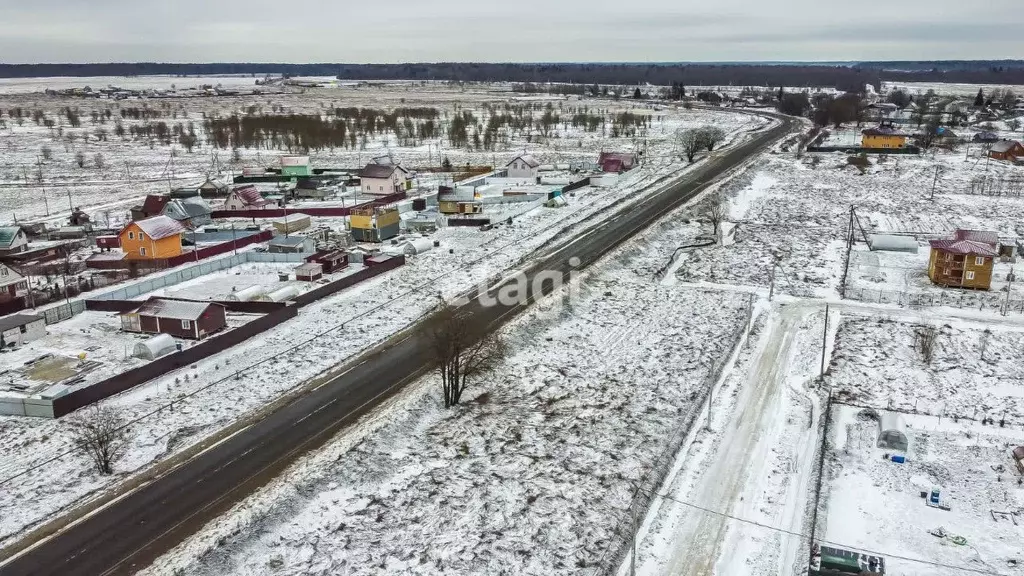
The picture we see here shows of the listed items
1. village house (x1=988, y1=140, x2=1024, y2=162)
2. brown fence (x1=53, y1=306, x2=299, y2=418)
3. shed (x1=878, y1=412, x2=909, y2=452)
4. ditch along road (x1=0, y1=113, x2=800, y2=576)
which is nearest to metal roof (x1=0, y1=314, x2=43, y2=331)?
brown fence (x1=53, y1=306, x2=299, y2=418)

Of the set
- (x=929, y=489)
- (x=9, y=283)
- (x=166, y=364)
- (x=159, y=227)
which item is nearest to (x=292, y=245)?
(x=159, y=227)

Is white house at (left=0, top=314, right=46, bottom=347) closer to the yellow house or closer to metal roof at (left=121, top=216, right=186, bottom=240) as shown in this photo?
metal roof at (left=121, top=216, right=186, bottom=240)

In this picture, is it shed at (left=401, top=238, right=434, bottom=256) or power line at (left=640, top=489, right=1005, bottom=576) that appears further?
shed at (left=401, top=238, right=434, bottom=256)

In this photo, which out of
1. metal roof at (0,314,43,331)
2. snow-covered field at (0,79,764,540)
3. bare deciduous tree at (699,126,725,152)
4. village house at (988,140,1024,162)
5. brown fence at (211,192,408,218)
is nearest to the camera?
snow-covered field at (0,79,764,540)

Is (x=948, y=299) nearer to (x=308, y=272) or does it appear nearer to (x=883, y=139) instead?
(x=308, y=272)

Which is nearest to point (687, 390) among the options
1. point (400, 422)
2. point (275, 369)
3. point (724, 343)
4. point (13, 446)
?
point (724, 343)

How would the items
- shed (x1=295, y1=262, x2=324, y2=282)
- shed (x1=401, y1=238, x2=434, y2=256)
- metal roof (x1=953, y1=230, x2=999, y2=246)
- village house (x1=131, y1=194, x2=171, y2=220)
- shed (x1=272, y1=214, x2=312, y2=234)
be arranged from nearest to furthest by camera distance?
1. metal roof (x1=953, y1=230, x2=999, y2=246)
2. shed (x1=295, y1=262, x2=324, y2=282)
3. shed (x1=401, y1=238, x2=434, y2=256)
4. shed (x1=272, y1=214, x2=312, y2=234)
5. village house (x1=131, y1=194, x2=171, y2=220)

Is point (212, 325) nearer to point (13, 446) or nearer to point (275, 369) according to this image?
point (275, 369)
